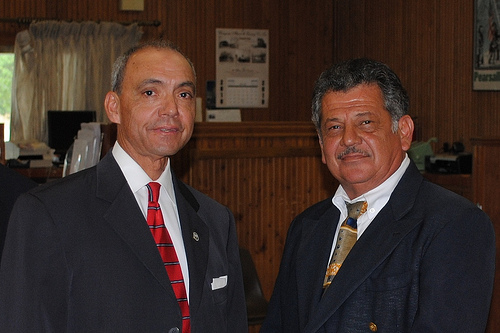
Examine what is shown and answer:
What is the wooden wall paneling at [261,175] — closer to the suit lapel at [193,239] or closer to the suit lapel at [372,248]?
the suit lapel at [193,239]

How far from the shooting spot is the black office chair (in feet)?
11.7

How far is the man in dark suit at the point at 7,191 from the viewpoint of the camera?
7.11 ft

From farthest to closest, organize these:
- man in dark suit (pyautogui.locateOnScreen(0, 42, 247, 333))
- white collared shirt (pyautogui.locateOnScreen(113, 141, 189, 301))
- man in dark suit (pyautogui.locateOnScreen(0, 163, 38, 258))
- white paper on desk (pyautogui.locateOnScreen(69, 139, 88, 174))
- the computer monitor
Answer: the computer monitor → white paper on desk (pyautogui.locateOnScreen(69, 139, 88, 174)) → man in dark suit (pyautogui.locateOnScreen(0, 163, 38, 258)) → white collared shirt (pyautogui.locateOnScreen(113, 141, 189, 301)) → man in dark suit (pyautogui.locateOnScreen(0, 42, 247, 333))

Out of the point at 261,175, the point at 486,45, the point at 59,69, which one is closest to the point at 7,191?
the point at 261,175

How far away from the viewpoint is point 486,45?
6.54m

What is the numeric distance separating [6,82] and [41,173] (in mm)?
3490

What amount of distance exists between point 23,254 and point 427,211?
1049 millimetres

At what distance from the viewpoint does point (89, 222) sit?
1770 mm

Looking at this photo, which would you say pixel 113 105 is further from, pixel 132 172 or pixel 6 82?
pixel 6 82

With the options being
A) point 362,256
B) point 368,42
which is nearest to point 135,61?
point 362,256

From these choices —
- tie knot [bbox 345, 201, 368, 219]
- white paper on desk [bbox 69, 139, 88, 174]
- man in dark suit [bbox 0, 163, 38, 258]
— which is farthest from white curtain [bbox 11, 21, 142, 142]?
tie knot [bbox 345, 201, 368, 219]

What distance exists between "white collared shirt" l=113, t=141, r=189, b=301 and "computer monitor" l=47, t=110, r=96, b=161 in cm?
666

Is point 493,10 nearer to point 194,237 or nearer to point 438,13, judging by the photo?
point 438,13

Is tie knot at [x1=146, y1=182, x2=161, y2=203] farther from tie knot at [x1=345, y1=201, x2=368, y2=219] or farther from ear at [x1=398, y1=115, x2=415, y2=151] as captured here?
ear at [x1=398, y1=115, x2=415, y2=151]
